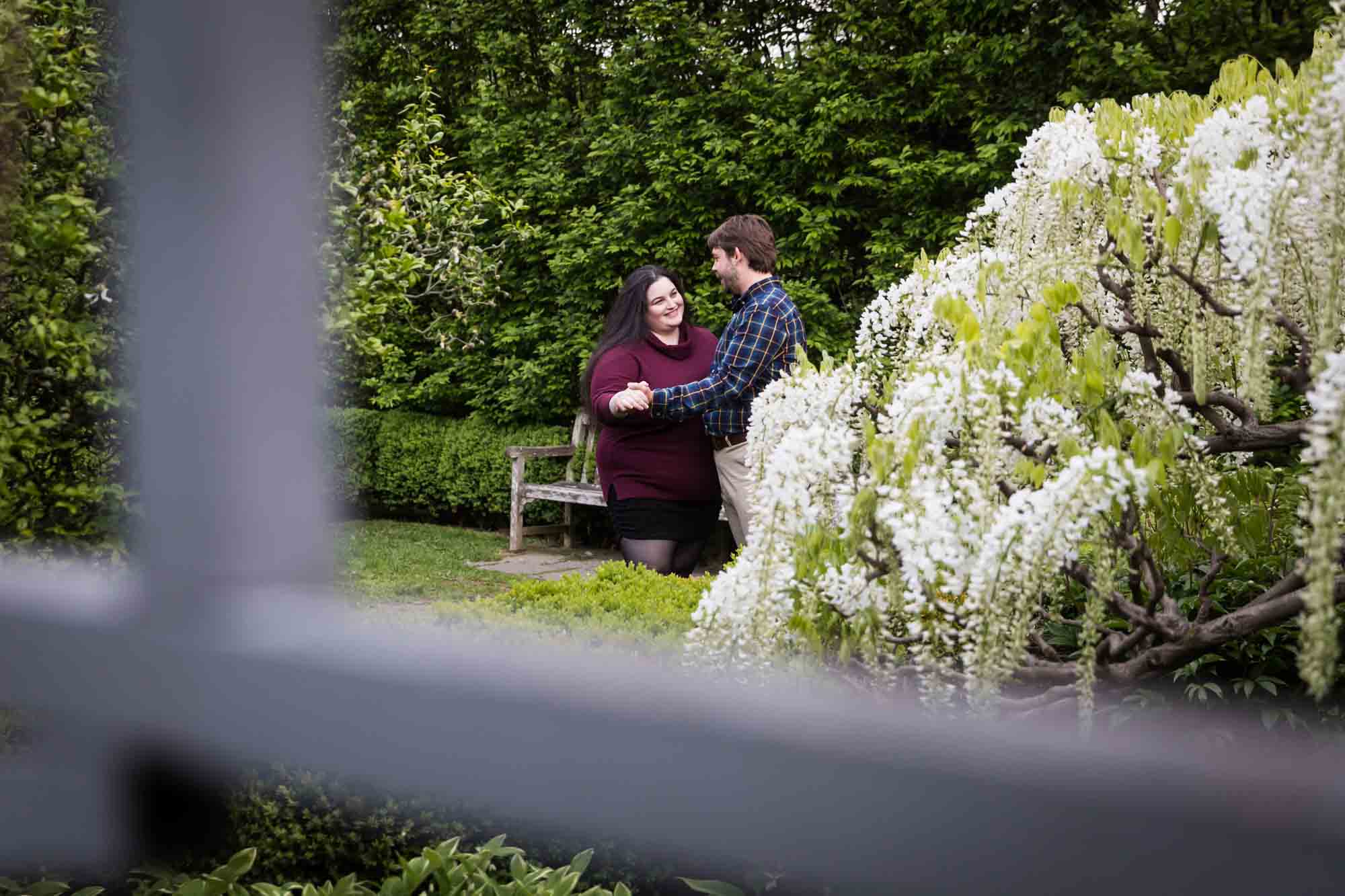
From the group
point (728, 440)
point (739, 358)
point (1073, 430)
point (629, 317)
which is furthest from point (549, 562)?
point (1073, 430)

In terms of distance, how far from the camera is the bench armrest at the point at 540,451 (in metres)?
9.61

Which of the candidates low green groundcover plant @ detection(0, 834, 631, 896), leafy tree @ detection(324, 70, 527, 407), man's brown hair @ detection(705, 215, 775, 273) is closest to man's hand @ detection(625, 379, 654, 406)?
man's brown hair @ detection(705, 215, 775, 273)

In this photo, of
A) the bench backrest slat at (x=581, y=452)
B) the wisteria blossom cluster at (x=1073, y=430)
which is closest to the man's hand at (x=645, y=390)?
the wisteria blossom cluster at (x=1073, y=430)

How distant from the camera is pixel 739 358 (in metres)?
3.79

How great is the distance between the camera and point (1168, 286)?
1.46 m

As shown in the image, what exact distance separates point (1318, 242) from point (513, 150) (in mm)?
9130

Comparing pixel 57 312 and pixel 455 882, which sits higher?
pixel 57 312

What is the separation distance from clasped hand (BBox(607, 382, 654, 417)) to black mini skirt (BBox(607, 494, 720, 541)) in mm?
372

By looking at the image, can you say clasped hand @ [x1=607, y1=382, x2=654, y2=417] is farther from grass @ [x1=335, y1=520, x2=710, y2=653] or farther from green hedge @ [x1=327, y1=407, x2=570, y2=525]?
green hedge @ [x1=327, y1=407, x2=570, y2=525]

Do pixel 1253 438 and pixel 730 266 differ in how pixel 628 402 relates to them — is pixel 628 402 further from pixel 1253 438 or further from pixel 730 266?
pixel 1253 438

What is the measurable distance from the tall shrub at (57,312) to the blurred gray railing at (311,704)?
0.47 meters

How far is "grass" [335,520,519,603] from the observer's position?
5969 mm

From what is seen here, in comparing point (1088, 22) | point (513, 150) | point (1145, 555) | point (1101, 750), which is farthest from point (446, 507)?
point (1101, 750)

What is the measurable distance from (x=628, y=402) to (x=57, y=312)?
9.07 feet
